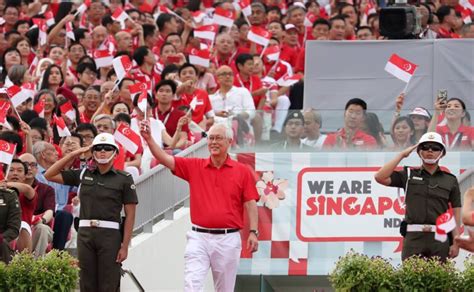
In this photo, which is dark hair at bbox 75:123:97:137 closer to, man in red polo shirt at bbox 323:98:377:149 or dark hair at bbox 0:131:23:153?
dark hair at bbox 0:131:23:153

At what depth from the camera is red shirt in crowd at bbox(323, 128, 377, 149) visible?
20272mm

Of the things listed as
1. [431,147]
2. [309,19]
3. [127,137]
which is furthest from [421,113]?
[309,19]

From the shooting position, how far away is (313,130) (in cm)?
2038

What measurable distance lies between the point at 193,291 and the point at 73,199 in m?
3.30

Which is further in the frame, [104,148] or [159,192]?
[159,192]

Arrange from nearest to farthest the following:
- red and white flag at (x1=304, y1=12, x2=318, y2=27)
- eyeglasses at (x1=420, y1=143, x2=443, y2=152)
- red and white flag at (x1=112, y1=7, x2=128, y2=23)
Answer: eyeglasses at (x1=420, y1=143, x2=443, y2=152), red and white flag at (x1=112, y1=7, x2=128, y2=23), red and white flag at (x1=304, y1=12, x2=318, y2=27)

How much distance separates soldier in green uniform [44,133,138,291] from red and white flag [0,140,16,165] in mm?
957

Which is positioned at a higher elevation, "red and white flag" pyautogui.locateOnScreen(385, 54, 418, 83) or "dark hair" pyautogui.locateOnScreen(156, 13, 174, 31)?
"dark hair" pyautogui.locateOnScreen(156, 13, 174, 31)

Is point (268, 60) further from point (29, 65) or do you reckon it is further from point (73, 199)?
point (73, 199)

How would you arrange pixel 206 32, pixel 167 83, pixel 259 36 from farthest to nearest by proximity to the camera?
pixel 206 32 < pixel 259 36 < pixel 167 83

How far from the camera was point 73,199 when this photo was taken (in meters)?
20.4

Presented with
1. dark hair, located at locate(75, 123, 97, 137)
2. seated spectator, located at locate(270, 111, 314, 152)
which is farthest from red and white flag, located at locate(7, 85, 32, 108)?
seated spectator, located at locate(270, 111, 314, 152)

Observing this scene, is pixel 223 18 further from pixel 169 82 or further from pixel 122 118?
pixel 122 118

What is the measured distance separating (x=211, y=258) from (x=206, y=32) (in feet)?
32.2
